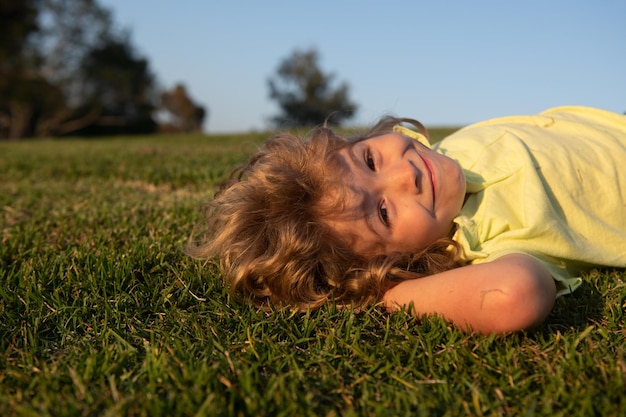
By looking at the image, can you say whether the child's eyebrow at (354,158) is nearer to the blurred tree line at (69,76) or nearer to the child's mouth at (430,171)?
the child's mouth at (430,171)

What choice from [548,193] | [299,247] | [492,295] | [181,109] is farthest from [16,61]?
[492,295]

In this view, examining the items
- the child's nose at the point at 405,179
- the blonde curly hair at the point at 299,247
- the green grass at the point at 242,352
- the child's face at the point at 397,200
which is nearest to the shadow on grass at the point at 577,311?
the green grass at the point at 242,352

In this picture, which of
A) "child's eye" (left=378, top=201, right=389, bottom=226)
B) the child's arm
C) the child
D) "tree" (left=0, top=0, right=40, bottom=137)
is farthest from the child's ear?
"tree" (left=0, top=0, right=40, bottom=137)

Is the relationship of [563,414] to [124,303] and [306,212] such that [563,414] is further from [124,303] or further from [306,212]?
[124,303]

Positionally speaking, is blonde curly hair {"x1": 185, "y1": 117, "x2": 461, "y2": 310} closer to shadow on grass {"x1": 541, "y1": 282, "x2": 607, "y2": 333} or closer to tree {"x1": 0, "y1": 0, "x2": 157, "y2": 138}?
shadow on grass {"x1": 541, "y1": 282, "x2": 607, "y2": 333}

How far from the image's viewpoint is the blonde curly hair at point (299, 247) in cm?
211

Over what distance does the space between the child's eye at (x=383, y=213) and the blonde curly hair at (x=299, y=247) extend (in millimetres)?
140

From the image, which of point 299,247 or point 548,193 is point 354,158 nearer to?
point 299,247

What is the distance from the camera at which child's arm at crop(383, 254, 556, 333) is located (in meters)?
1.71

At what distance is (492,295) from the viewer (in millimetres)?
1743

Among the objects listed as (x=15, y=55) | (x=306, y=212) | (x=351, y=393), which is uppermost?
(x=15, y=55)

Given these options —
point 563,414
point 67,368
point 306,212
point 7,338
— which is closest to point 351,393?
point 563,414

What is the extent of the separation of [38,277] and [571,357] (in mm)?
1941

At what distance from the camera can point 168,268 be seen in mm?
2340
